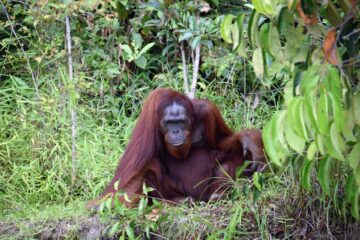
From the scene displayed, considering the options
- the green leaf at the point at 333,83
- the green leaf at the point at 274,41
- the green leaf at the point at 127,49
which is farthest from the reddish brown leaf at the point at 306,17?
the green leaf at the point at 127,49

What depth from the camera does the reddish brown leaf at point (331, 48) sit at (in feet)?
8.27

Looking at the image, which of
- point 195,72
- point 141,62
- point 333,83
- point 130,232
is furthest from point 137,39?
point 333,83

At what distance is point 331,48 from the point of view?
255 cm

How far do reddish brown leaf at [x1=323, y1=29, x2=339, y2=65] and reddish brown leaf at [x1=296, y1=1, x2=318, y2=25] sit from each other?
10 centimetres

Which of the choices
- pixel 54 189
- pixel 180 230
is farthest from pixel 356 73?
pixel 54 189

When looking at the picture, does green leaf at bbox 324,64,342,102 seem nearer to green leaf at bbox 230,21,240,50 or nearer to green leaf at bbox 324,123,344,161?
green leaf at bbox 324,123,344,161

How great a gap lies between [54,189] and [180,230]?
1.35 m

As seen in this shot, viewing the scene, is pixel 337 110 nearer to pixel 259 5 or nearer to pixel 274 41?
pixel 259 5

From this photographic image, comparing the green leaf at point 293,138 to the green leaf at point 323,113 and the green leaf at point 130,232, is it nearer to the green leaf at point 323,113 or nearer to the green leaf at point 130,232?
the green leaf at point 323,113

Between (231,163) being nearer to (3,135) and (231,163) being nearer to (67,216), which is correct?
(67,216)

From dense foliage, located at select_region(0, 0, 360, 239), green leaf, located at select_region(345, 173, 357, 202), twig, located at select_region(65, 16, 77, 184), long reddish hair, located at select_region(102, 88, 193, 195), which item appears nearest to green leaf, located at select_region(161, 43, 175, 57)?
dense foliage, located at select_region(0, 0, 360, 239)

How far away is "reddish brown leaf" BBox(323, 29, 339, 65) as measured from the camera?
8.27 ft

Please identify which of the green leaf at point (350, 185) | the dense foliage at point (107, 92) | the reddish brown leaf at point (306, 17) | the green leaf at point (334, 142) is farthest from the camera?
the dense foliage at point (107, 92)

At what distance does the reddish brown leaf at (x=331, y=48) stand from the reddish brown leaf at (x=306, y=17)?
10cm
